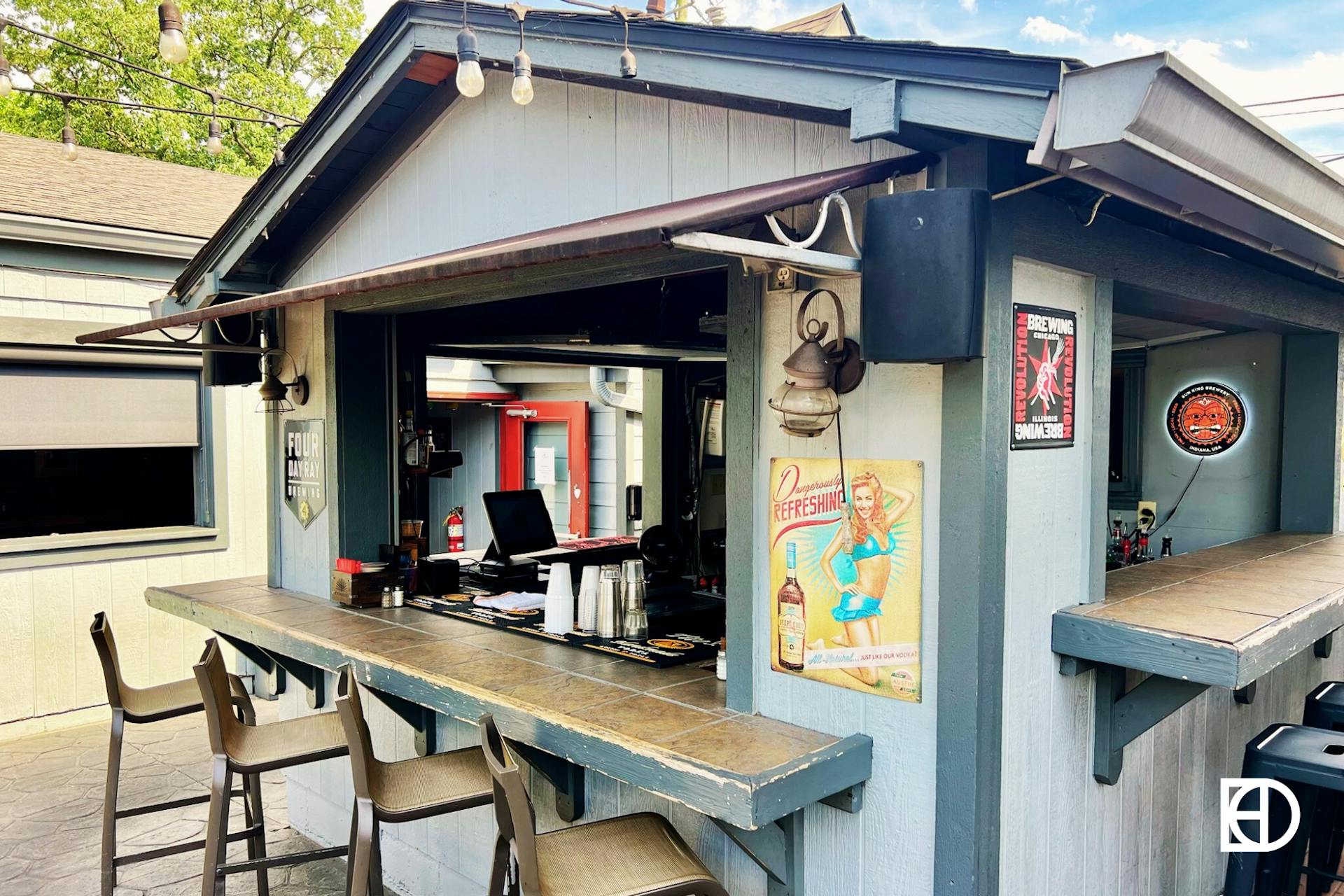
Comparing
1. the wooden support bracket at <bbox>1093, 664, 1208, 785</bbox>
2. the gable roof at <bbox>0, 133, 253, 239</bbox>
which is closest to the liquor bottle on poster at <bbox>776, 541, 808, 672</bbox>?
the wooden support bracket at <bbox>1093, 664, 1208, 785</bbox>

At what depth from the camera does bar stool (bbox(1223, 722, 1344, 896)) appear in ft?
8.63

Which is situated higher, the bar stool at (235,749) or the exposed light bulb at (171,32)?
the exposed light bulb at (171,32)

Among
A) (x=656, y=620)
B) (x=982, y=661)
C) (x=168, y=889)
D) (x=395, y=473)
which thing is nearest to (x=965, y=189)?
(x=982, y=661)

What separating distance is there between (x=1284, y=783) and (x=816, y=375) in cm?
223

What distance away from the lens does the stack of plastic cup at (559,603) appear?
3018 millimetres

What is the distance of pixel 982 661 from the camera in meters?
1.88

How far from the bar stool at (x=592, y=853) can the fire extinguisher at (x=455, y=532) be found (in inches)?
300

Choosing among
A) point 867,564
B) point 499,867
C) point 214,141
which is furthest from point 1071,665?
point 214,141

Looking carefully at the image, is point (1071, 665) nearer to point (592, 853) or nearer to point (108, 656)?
point (592, 853)

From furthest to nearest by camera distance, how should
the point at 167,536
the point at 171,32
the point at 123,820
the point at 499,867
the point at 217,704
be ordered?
1. the point at 167,536
2. the point at 123,820
3. the point at 171,32
4. the point at 217,704
5. the point at 499,867

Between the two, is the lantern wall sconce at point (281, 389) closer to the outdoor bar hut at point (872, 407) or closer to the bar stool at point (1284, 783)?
the outdoor bar hut at point (872, 407)

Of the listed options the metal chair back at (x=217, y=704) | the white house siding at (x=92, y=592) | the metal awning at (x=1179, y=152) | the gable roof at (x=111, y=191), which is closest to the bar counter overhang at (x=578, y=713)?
the metal chair back at (x=217, y=704)

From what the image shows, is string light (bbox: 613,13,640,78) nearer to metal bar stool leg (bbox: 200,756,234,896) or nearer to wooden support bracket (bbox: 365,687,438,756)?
wooden support bracket (bbox: 365,687,438,756)

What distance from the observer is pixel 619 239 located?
163 centimetres
